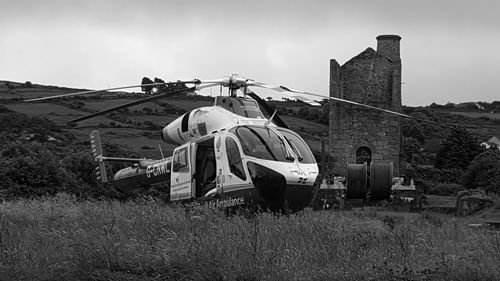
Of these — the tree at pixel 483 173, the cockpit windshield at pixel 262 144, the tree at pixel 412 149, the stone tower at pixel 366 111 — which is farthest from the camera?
the tree at pixel 412 149

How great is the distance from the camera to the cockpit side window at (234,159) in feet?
49.8

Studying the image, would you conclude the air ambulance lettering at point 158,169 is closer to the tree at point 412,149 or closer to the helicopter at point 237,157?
the helicopter at point 237,157

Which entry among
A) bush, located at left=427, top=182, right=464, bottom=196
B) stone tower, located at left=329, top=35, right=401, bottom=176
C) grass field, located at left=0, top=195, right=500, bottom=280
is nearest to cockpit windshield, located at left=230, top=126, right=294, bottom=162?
grass field, located at left=0, top=195, right=500, bottom=280

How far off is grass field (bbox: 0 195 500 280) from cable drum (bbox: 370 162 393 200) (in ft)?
7.39

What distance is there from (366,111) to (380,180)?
27.2 metres

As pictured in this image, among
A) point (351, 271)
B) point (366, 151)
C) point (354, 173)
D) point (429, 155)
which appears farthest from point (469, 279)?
point (429, 155)

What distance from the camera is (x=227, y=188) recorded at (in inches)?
603

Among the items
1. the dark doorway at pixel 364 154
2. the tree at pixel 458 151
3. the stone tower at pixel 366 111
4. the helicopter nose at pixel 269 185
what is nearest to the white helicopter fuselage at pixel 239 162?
the helicopter nose at pixel 269 185

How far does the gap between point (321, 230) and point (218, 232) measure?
1426mm

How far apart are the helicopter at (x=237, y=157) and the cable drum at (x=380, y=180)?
1.21 m

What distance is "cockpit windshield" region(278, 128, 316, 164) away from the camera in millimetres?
15663

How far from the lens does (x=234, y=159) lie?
15.3 metres

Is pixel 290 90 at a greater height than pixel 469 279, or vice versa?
pixel 290 90

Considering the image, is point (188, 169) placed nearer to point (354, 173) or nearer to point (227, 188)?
point (227, 188)
